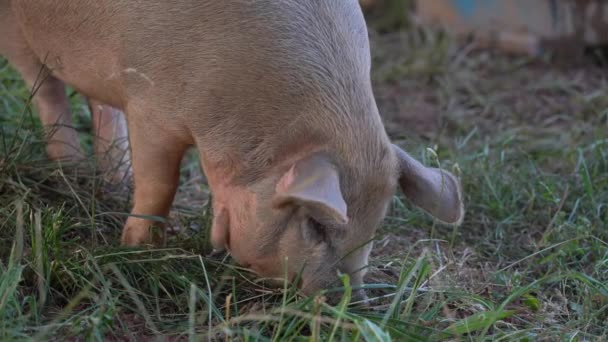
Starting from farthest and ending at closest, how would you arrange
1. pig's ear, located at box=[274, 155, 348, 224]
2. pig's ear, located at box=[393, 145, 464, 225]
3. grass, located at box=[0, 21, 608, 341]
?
1. pig's ear, located at box=[393, 145, 464, 225]
2. grass, located at box=[0, 21, 608, 341]
3. pig's ear, located at box=[274, 155, 348, 224]

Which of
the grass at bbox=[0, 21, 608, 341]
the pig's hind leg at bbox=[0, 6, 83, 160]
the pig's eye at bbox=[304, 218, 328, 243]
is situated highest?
the pig's hind leg at bbox=[0, 6, 83, 160]

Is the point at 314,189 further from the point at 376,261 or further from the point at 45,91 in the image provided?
the point at 45,91

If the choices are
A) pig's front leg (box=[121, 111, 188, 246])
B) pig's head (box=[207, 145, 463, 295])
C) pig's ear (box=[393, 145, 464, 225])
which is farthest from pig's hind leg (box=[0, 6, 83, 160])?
pig's ear (box=[393, 145, 464, 225])

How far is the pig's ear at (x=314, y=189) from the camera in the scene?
3.20 meters

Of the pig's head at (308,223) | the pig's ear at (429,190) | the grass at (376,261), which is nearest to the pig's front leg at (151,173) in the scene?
the grass at (376,261)

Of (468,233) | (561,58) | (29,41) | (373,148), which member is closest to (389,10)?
(561,58)

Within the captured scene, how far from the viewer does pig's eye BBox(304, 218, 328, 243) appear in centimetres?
367

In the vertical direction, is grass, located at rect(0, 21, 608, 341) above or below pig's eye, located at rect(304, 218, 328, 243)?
below

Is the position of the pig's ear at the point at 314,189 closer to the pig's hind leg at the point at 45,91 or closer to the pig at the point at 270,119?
the pig at the point at 270,119

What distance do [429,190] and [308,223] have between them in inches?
22.8

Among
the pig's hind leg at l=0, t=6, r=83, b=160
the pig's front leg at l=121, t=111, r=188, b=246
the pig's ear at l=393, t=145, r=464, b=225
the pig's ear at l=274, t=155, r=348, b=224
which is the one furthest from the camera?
the pig's hind leg at l=0, t=6, r=83, b=160

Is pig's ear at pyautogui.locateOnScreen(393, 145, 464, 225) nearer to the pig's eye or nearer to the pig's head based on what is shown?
the pig's head

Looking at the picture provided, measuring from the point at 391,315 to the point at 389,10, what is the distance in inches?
248

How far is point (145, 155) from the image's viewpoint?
4.10 meters
